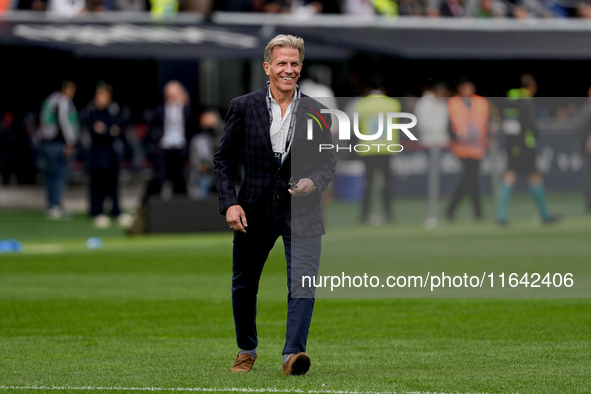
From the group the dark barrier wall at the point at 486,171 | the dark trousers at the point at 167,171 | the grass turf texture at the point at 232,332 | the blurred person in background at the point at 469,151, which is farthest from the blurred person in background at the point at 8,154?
the blurred person in background at the point at 469,151

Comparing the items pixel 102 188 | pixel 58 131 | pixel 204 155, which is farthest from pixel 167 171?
pixel 204 155

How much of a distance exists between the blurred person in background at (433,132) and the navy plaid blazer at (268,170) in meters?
1.27

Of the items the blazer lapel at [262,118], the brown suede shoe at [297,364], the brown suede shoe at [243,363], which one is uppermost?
the blazer lapel at [262,118]

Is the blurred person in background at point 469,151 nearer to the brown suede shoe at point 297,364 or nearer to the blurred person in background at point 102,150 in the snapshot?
the blurred person in background at point 102,150

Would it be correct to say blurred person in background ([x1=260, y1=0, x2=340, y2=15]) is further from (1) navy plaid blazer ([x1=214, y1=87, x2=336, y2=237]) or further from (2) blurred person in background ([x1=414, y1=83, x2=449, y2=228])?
(1) navy plaid blazer ([x1=214, y1=87, x2=336, y2=237])

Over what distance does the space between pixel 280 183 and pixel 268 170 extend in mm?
102

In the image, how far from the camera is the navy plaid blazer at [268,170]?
22.0ft

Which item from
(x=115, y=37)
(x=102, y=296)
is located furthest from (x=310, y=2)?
(x=102, y=296)

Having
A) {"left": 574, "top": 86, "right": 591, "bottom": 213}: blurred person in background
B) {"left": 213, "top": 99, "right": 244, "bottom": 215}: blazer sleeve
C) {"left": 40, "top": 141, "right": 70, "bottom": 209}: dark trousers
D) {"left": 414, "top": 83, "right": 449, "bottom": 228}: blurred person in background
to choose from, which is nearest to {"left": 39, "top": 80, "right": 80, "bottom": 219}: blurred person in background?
{"left": 40, "top": 141, "right": 70, "bottom": 209}: dark trousers

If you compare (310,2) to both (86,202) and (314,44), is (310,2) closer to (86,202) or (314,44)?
(314,44)

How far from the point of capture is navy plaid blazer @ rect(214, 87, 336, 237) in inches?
264

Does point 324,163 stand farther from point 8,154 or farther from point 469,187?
point 8,154

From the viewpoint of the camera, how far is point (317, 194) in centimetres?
675

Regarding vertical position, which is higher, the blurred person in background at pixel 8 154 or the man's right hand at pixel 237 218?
the man's right hand at pixel 237 218
